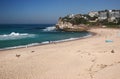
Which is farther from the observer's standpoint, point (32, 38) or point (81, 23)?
point (81, 23)

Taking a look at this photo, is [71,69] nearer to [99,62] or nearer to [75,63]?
[75,63]

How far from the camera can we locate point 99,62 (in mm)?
12031

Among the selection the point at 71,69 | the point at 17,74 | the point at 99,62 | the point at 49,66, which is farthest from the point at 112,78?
the point at 17,74

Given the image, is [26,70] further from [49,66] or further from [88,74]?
[88,74]

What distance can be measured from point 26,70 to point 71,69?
277cm

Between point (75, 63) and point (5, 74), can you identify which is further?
point (75, 63)

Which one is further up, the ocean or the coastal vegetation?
the coastal vegetation

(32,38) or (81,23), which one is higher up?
(81,23)

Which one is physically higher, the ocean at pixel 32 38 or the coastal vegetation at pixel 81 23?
the coastal vegetation at pixel 81 23

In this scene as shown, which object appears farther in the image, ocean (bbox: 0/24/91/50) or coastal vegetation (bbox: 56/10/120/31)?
coastal vegetation (bbox: 56/10/120/31)

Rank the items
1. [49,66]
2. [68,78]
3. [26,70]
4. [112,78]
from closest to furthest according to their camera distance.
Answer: [112,78] → [68,78] → [26,70] → [49,66]

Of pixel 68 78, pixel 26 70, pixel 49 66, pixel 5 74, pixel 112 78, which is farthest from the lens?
pixel 49 66

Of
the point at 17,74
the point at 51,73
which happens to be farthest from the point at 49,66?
the point at 17,74

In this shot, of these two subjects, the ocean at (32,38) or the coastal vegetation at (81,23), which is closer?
the ocean at (32,38)
